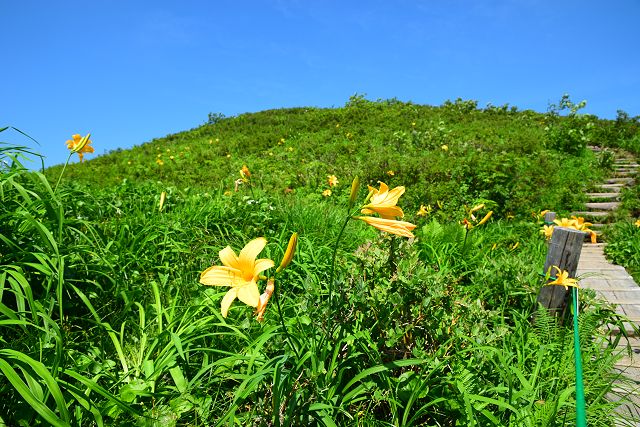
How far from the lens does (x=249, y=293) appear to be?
995mm

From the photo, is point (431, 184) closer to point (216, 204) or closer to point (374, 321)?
point (216, 204)

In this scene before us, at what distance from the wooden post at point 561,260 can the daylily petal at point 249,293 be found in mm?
2331

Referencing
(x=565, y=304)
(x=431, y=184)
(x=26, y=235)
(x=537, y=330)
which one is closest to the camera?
(x=26, y=235)

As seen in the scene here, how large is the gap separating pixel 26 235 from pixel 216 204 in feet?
6.16

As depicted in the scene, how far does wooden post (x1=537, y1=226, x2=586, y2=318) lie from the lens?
2.57m

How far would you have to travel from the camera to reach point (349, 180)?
757 cm

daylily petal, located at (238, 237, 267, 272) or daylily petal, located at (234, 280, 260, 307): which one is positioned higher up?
daylily petal, located at (238, 237, 267, 272)

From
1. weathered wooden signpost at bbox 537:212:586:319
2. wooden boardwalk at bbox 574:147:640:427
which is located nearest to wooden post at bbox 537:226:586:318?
weathered wooden signpost at bbox 537:212:586:319

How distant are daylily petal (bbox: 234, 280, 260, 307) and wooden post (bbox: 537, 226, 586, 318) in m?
2.33

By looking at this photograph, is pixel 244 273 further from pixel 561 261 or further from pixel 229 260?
pixel 561 261

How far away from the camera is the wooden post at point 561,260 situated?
2.57 m

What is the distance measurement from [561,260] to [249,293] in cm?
244

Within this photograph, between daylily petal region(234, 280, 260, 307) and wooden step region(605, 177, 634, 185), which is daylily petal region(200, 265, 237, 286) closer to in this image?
daylily petal region(234, 280, 260, 307)

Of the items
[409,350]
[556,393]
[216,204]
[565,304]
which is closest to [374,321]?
[409,350]
